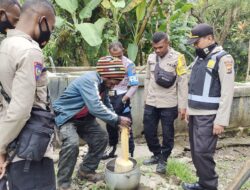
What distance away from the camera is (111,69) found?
12.0 feet

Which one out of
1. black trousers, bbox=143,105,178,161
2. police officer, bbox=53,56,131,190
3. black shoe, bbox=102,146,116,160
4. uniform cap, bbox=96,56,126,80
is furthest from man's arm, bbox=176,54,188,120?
black shoe, bbox=102,146,116,160

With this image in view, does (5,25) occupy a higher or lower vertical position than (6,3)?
lower

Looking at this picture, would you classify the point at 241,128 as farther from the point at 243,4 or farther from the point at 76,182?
the point at 243,4

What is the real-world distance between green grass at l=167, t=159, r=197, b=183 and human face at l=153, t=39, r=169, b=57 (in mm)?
1492

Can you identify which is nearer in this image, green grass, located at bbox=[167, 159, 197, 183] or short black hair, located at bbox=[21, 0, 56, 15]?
short black hair, located at bbox=[21, 0, 56, 15]

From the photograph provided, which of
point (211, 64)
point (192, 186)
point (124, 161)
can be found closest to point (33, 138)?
point (124, 161)

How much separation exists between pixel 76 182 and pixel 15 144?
2.17 metres

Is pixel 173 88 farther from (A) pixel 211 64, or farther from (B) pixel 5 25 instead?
(B) pixel 5 25

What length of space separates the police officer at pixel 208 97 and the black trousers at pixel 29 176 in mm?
2095

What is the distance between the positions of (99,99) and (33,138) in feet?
4.82

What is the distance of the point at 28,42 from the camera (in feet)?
7.32

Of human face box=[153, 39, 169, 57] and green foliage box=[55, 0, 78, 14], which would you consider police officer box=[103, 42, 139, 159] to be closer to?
human face box=[153, 39, 169, 57]

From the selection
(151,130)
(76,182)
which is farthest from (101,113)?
(151,130)

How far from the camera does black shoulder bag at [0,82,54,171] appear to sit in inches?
88.3
